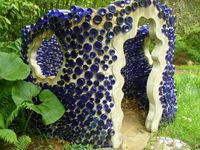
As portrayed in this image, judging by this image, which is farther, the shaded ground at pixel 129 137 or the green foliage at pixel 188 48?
the green foliage at pixel 188 48

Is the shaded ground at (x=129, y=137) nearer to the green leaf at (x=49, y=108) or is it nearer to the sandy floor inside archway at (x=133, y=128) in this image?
the sandy floor inside archway at (x=133, y=128)

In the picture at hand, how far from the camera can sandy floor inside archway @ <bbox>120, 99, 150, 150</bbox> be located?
6398 mm

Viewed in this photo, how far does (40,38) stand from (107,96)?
1.29 meters

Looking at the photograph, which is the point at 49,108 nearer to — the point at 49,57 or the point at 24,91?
the point at 24,91

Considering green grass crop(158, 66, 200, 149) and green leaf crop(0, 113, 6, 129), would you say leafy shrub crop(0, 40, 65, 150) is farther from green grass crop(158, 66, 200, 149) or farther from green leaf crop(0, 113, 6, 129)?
green grass crop(158, 66, 200, 149)

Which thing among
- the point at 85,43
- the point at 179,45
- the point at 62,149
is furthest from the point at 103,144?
the point at 179,45

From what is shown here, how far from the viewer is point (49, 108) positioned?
5.82 metres

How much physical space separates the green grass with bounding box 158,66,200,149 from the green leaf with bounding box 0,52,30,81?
7.33 ft

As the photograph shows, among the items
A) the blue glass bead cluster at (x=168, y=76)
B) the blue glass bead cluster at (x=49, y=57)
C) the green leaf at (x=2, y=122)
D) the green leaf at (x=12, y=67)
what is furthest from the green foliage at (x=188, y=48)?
the green leaf at (x=2, y=122)

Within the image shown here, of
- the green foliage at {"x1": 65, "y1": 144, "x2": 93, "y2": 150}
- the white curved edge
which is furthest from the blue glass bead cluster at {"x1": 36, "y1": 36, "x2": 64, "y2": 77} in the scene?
the green foliage at {"x1": 65, "y1": 144, "x2": 93, "y2": 150}

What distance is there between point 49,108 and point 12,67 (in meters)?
0.70

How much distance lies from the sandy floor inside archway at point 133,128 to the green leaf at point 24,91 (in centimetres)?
140

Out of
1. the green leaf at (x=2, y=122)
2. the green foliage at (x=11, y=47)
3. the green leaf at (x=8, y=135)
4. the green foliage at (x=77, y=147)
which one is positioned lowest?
the green foliage at (x=77, y=147)

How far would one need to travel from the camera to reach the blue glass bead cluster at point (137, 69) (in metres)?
7.66
